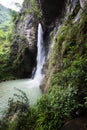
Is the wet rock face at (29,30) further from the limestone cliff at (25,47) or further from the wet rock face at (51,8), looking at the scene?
the wet rock face at (51,8)

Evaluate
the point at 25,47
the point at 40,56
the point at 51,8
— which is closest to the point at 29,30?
the point at 25,47

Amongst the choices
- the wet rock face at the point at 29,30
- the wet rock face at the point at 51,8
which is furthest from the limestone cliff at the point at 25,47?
the wet rock face at the point at 51,8

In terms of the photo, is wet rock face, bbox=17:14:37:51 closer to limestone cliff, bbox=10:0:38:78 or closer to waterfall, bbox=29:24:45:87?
limestone cliff, bbox=10:0:38:78

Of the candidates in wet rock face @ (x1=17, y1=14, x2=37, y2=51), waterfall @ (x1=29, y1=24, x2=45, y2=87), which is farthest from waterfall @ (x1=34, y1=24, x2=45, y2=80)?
wet rock face @ (x1=17, y1=14, x2=37, y2=51)

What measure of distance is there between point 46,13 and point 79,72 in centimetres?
1370

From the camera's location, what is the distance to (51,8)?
17094mm

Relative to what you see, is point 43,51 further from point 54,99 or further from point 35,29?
point 54,99

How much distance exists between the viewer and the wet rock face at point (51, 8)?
1648 cm

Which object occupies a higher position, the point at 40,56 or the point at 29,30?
the point at 29,30

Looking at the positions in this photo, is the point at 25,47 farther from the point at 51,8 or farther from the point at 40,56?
the point at 51,8

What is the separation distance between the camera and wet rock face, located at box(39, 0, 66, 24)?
16484mm

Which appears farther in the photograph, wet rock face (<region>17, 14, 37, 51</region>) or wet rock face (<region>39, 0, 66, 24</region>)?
wet rock face (<region>17, 14, 37, 51</region>)

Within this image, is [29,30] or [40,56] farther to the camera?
[29,30]

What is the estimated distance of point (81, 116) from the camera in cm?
443
